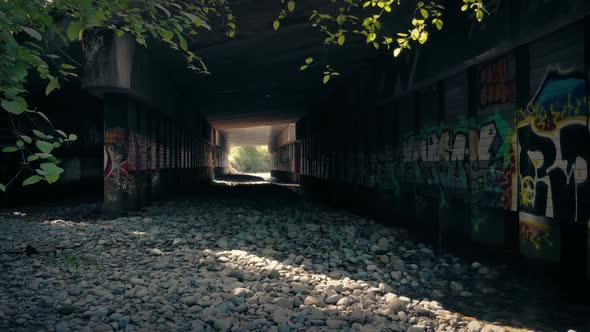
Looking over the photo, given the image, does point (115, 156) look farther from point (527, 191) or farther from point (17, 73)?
point (527, 191)

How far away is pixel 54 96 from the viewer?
1642 centimetres

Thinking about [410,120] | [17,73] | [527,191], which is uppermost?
[410,120]

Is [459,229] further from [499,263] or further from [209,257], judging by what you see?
[209,257]

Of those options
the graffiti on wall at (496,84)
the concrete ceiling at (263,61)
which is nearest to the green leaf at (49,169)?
the graffiti on wall at (496,84)

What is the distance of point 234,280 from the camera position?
20.4 ft

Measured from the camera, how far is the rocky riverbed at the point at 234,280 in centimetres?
489

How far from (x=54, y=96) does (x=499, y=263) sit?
16900 mm

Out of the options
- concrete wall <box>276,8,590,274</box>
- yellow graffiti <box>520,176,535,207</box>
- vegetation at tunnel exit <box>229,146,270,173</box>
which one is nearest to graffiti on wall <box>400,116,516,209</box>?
concrete wall <box>276,8,590,274</box>

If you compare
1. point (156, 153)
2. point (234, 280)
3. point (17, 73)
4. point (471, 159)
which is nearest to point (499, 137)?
point (471, 159)

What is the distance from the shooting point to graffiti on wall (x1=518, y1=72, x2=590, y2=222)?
5.07 m

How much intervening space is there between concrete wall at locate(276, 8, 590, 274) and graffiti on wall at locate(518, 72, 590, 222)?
0.05 ft

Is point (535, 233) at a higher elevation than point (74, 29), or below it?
below

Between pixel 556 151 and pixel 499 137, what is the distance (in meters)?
1.27

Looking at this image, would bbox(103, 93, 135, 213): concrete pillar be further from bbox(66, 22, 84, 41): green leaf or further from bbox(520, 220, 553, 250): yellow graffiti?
bbox(520, 220, 553, 250): yellow graffiti
